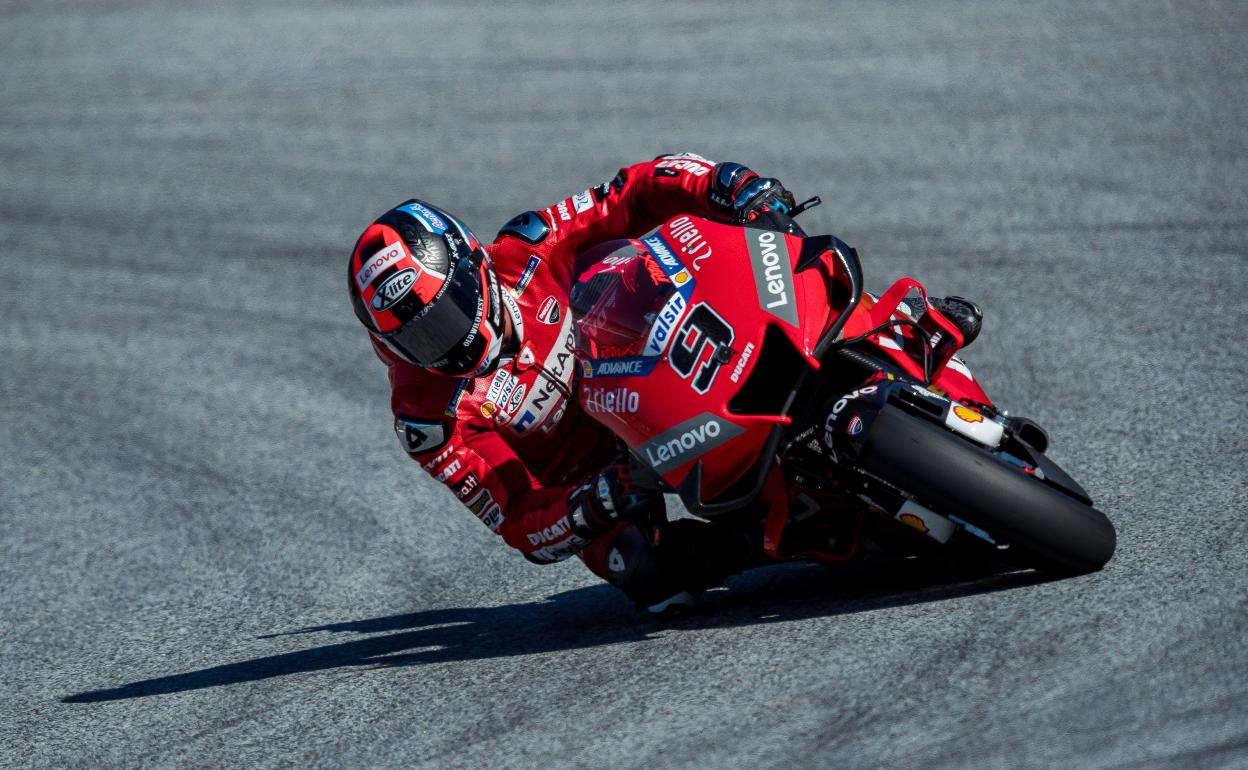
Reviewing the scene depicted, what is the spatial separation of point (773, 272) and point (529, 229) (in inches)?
63.9

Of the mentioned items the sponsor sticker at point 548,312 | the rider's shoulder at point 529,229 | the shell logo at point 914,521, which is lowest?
the shell logo at point 914,521

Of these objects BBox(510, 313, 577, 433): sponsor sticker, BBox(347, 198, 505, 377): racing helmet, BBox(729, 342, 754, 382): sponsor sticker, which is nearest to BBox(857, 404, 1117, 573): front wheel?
BBox(729, 342, 754, 382): sponsor sticker

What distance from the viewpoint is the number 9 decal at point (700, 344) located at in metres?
4.39

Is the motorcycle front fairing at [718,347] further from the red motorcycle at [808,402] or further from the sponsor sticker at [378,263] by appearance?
the sponsor sticker at [378,263]

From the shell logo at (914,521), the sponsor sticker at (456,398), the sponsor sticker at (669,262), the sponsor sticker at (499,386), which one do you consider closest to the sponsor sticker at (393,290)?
the sponsor sticker at (456,398)

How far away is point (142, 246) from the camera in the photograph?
1086 centimetres

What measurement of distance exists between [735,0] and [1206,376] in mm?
8571

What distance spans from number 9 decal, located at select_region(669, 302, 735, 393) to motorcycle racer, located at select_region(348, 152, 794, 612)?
26 centimetres

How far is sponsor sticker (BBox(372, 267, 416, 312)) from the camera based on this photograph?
506 cm

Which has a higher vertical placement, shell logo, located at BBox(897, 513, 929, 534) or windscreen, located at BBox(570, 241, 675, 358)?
windscreen, located at BBox(570, 241, 675, 358)

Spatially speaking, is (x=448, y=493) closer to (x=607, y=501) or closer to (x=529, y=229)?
(x=529, y=229)

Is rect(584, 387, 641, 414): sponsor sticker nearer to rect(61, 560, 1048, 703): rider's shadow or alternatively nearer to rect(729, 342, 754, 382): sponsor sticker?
rect(729, 342, 754, 382): sponsor sticker

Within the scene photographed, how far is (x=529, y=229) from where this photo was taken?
582 centimetres

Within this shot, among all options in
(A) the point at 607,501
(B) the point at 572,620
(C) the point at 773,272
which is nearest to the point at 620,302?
(C) the point at 773,272
